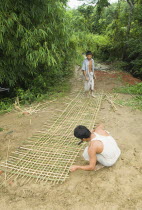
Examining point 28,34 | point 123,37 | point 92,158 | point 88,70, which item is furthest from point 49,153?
point 123,37

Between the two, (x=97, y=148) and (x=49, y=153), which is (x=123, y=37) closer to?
(x=49, y=153)

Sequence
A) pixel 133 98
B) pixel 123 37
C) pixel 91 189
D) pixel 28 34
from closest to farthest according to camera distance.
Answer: pixel 91 189
pixel 28 34
pixel 133 98
pixel 123 37

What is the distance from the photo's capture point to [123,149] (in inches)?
92.0

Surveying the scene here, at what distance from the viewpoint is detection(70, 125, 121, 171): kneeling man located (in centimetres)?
176

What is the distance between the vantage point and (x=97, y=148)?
1.80 meters

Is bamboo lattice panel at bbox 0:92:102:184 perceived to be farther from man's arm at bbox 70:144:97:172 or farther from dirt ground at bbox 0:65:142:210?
man's arm at bbox 70:144:97:172

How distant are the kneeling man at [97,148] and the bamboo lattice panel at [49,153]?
0.81 feet

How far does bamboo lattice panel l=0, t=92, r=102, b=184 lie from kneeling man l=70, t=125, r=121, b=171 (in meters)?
0.25

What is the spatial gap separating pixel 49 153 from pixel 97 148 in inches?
32.1

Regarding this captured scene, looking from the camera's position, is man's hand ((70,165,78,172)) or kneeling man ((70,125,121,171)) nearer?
kneeling man ((70,125,121,171))

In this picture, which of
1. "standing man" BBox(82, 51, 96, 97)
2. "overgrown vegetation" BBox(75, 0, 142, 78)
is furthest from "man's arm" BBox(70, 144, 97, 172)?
"overgrown vegetation" BBox(75, 0, 142, 78)

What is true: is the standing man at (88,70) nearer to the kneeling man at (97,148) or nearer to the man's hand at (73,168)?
the kneeling man at (97,148)

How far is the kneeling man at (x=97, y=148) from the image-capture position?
5.76ft

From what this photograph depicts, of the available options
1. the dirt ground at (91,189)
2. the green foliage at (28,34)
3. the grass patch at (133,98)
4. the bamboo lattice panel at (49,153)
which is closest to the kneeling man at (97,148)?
the dirt ground at (91,189)
